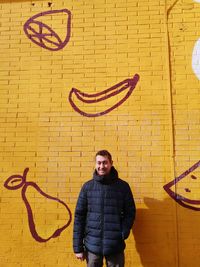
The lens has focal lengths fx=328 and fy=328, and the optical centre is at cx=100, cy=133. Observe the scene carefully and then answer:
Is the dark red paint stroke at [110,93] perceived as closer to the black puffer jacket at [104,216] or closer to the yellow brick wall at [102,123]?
the yellow brick wall at [102,123]

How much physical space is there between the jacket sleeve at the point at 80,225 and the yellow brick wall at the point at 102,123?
1.79 feet

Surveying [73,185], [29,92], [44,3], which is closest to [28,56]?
[29,92]

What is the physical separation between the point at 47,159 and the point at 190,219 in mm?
1820

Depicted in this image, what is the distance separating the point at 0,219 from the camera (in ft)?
12.9

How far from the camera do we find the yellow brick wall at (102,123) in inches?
149

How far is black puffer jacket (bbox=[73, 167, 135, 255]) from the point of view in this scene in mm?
3199

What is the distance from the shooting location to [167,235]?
12.3ft

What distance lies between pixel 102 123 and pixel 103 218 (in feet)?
4.07

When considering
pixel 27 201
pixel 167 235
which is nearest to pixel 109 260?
pixel 167 235

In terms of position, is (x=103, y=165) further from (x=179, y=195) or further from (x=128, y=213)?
(x=179, y=195)

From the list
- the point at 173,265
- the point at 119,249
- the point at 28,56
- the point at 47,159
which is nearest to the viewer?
the point at 119,249

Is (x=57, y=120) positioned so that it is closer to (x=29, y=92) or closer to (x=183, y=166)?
(x=29, y=92)

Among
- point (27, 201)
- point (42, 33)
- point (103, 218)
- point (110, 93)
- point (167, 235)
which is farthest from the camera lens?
point (42, 33)

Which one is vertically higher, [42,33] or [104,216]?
[42,33]
